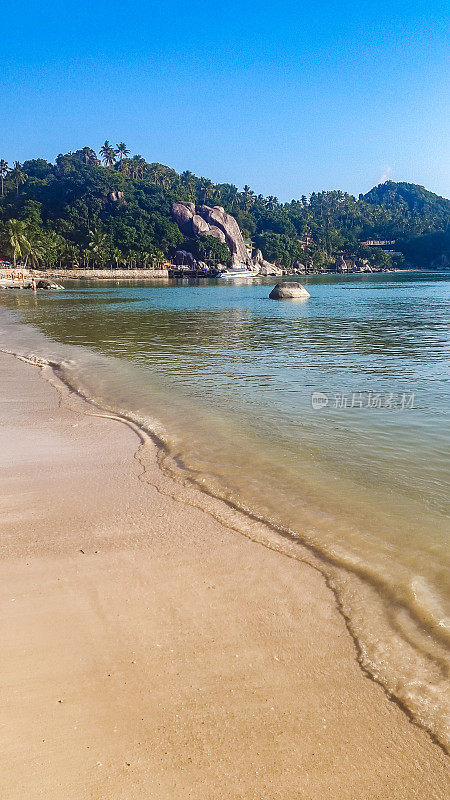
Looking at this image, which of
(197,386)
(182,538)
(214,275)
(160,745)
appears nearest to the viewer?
(160,745)

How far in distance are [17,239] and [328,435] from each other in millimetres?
107864

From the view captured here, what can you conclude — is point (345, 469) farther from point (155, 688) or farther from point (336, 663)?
point (155, 688)

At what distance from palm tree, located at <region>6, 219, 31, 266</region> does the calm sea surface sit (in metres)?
90.8

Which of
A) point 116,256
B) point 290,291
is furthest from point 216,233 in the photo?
point 290,291

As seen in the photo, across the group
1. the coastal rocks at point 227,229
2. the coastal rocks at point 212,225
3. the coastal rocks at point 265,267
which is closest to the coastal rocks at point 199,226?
the coastal rocks at point 212,225

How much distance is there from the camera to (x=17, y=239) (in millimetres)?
100062

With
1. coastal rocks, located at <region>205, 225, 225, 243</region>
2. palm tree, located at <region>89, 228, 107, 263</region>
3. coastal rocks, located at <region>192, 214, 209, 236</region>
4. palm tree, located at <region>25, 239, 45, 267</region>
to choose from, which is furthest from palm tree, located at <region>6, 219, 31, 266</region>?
coastal rocks, located at <region>205, 225, 225, 243</region>

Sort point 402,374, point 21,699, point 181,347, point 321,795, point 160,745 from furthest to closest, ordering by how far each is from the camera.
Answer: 1. point 181,347
2. point 402,374
3. point 21,699
4. point 160,745
5. point 321,795

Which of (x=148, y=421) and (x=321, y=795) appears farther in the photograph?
(x=148, y=421)

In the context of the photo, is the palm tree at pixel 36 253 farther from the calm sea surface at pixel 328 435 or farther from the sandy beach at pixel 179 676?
the sandy beach at pixel 179 676

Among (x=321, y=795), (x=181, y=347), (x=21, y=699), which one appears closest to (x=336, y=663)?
(x=321, y=795)

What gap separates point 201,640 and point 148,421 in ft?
19.4

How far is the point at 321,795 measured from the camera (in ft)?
7.62

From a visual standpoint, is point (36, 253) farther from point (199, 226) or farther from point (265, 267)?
point (265, 267)
